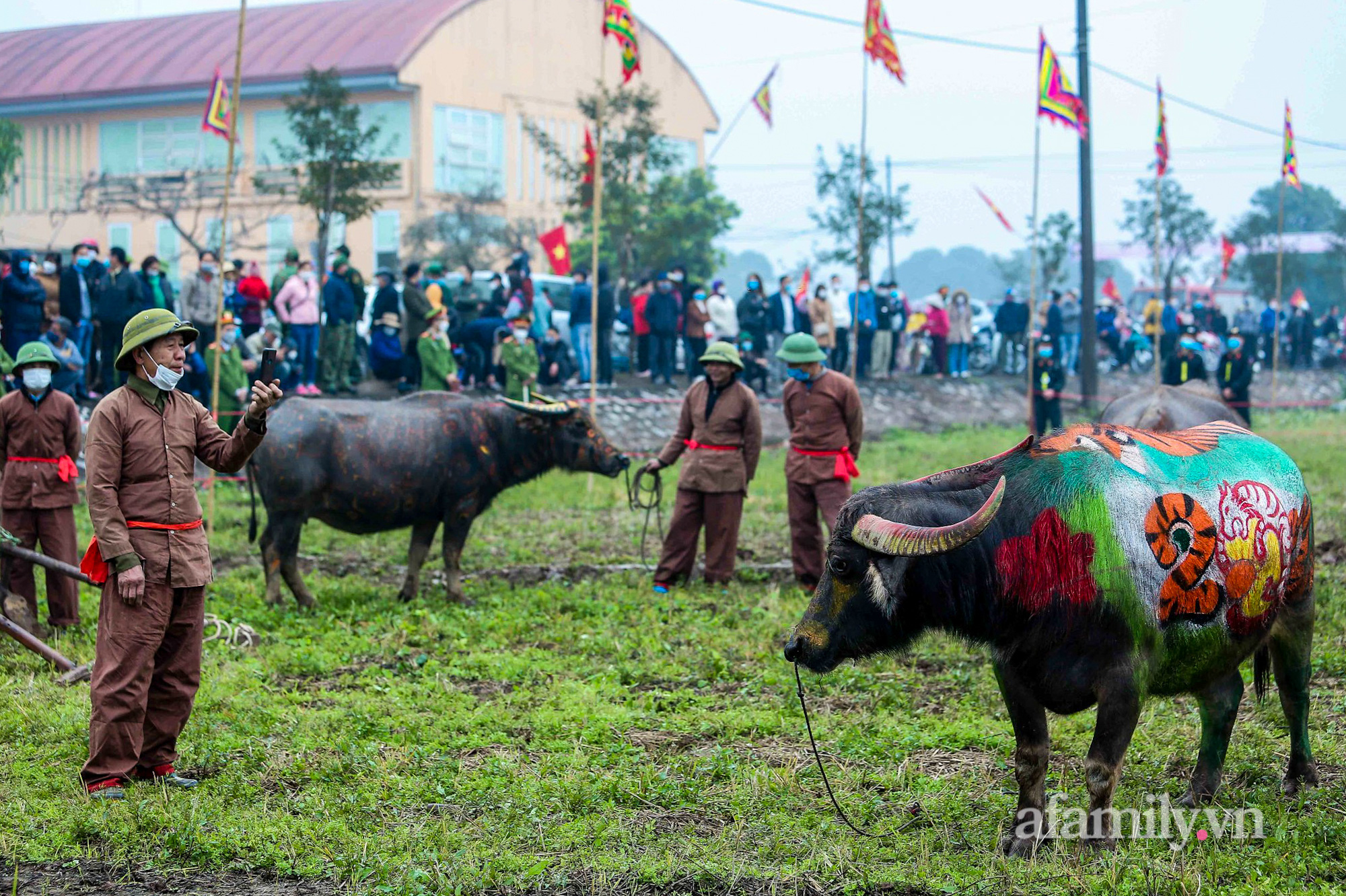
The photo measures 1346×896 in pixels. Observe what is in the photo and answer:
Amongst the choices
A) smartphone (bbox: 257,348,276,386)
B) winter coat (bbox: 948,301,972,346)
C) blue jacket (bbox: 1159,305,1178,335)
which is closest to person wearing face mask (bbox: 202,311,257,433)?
smartphone (bbox: 257,348,276,386)

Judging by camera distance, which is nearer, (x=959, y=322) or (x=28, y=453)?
(x=28, y=453)

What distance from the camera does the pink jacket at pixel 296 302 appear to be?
1508 cm

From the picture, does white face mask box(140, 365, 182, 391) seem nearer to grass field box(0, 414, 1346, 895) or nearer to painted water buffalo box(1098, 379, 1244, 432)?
grass field box(0, 414, 1346, 895)

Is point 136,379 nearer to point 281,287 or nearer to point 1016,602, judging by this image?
point 1016,602

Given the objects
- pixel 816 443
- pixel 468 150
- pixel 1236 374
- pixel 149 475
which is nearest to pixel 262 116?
pixel 468 150

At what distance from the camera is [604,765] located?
229 inches

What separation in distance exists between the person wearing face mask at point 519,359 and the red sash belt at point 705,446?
5367 millimetres

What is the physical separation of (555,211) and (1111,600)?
89.8ft

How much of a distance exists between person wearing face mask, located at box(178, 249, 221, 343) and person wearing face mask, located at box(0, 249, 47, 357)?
1478 mm

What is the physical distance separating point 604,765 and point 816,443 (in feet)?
14.2

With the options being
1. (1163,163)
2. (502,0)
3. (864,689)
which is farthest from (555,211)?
(864,689)

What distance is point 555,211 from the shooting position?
101 ft

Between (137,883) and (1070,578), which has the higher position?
(1070,578)

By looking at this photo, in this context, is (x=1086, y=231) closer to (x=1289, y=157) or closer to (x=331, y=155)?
(x=1289, y=157)
